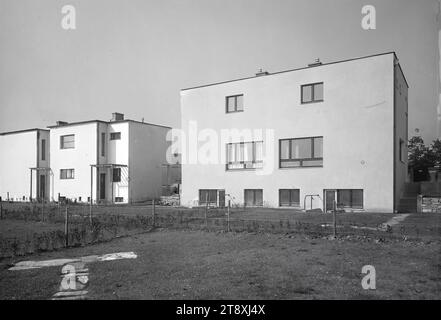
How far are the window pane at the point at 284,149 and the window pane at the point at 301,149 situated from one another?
13.9 inches

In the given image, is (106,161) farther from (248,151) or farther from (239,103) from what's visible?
(248,151)

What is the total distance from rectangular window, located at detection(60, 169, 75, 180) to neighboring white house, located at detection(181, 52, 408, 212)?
13.5 m

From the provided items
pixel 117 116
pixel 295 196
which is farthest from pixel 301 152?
pixel 117 116

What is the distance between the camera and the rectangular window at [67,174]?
36019 millimetres

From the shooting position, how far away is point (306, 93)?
953 inches

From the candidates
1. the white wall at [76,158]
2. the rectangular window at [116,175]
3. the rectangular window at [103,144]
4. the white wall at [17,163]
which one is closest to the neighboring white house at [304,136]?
the rectangular window at [116,175]

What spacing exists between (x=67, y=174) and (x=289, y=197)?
2310 cm

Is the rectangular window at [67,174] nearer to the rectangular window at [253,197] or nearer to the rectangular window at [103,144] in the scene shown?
the rectangular window at [103,144]

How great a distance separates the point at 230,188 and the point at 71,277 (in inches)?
765

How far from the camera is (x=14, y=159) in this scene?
40.7m

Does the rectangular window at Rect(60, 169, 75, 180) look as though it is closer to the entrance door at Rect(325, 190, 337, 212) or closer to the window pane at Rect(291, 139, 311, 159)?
the window pane at Rect(291, 139, 311, 159)

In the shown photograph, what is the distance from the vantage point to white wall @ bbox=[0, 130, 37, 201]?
3914 cm
